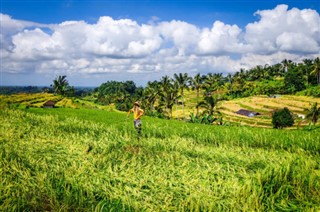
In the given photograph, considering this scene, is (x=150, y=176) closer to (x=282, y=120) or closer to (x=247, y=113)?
(x=282, y=120)

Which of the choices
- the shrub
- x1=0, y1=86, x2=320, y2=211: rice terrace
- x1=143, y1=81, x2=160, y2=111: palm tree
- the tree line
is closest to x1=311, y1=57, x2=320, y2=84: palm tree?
the tree line

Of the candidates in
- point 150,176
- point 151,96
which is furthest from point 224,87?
point 150,176

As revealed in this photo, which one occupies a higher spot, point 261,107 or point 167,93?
point 167,93

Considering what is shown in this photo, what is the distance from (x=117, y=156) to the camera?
857 cm

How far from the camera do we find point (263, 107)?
57.5m

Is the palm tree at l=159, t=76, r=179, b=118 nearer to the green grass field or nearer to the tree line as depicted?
the tree line

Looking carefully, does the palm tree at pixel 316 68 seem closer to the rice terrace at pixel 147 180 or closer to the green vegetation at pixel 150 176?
the green vegetation at pixel 150 176

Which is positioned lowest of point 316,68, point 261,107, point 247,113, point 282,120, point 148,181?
point 247,113

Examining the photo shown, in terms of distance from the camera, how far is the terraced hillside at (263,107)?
1876 inches

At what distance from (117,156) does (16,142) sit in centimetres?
370

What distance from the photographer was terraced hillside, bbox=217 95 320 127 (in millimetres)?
47656

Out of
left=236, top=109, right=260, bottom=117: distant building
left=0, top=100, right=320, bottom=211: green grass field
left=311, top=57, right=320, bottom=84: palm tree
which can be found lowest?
left=236, top=109, right=260, bottom=117: distant building

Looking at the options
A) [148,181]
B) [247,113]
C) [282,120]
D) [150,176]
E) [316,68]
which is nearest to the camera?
[148,181]

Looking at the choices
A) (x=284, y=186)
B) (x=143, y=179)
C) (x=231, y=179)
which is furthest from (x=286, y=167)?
(x=143, y=179)
